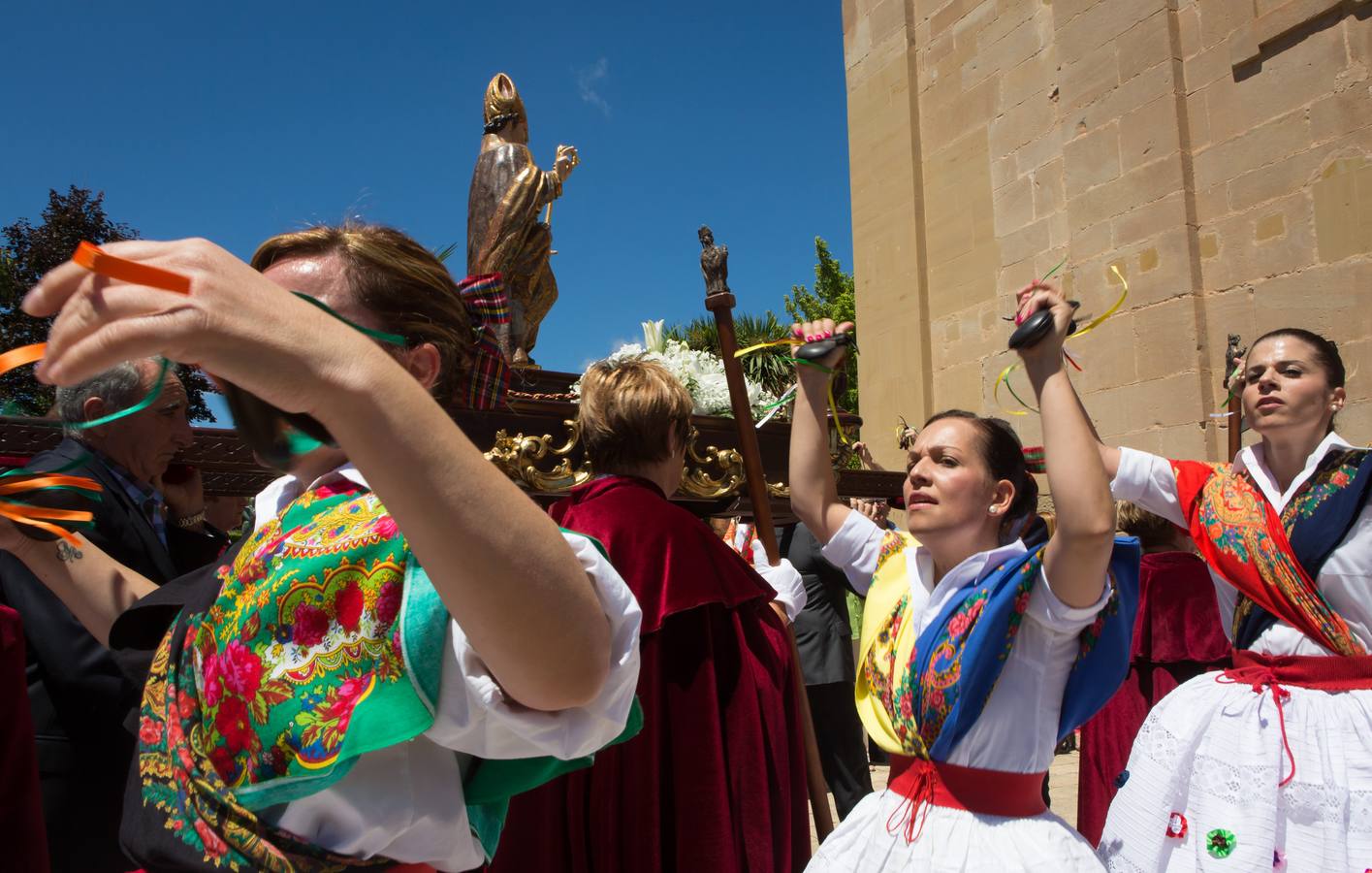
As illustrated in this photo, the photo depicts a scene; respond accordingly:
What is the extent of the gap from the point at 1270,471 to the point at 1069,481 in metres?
1.63

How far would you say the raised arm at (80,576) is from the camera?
1.68 m

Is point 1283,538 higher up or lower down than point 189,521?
lower down

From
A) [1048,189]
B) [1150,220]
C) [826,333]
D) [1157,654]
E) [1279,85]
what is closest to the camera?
[826,333]

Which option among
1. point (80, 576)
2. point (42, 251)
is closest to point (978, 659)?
point (80, 576)

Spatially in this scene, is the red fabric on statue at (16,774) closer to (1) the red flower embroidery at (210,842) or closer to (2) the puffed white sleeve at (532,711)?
(1) the red flower embroidery at (210,842)

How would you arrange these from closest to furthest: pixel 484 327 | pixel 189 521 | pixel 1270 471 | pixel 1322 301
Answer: pixel 484 327
pixel 189 521
pixel 1270 471
pixel 1322 301

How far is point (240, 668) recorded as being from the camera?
3.36 ft

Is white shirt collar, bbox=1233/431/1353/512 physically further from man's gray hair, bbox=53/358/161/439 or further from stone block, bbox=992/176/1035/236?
stone block, bbox=992/176/1035/236

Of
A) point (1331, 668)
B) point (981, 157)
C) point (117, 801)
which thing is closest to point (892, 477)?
point (1331, 668)

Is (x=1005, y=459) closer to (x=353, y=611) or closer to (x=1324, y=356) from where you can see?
(x=1324, y=356)

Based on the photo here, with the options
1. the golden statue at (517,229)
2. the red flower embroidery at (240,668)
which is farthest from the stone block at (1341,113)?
the red flower embroidery at (240,668)

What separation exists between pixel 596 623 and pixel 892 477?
3386mm

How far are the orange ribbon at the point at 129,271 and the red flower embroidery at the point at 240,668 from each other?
449 millimetres

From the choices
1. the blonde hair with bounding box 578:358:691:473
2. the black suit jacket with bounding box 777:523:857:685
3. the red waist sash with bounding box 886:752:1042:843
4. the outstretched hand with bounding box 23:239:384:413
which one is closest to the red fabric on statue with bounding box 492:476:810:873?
the blonde hair with bounding box 578:358:691:473
